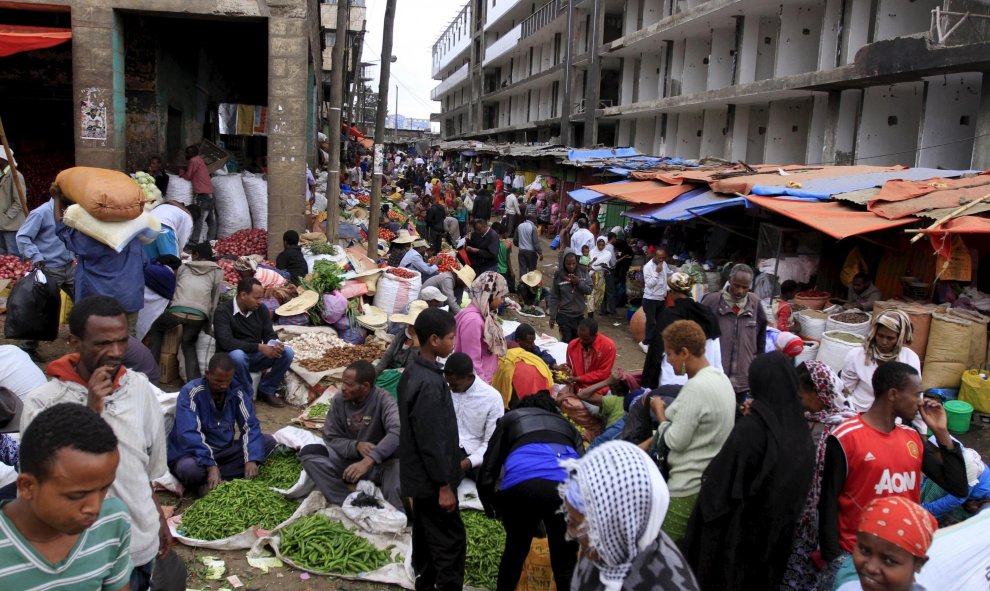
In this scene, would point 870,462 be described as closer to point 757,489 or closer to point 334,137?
point 757,489

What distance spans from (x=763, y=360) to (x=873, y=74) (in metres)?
13.8

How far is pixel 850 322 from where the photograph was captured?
30.1 feet

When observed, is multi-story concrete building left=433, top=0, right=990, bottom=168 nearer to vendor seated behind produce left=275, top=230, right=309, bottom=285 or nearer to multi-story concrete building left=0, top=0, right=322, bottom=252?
multi-story concrete building left=0, top=0, right=322, bottom=252

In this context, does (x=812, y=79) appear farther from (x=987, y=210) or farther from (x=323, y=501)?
(x=323, y=501)

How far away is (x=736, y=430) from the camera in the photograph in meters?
3.29

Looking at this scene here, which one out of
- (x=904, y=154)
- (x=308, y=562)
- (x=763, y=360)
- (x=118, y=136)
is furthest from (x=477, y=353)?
(x=904, y=154)

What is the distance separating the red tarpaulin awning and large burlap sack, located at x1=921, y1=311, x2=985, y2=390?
11058 millimetres

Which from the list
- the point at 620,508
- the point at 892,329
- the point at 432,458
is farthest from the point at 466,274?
the point at 620,508

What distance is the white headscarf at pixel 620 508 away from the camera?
2.21 metres

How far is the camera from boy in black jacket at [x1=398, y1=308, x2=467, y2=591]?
148 inches

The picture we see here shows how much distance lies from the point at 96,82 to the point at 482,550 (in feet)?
28.5

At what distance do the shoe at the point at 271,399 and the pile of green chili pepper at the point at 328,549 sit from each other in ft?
9.26

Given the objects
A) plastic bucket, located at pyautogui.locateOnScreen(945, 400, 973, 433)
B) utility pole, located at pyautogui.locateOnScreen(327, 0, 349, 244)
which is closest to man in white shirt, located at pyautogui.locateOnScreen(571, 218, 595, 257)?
utility pole, located at pyautogui.locateOnScreen(327, 0, 349, 244)

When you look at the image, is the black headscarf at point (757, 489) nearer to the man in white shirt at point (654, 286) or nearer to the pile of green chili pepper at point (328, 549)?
the pile of green chili pepper at point (328, 549)
